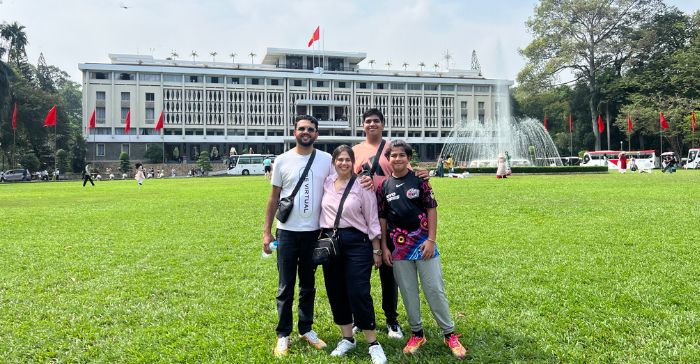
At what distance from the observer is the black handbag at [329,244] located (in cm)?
355

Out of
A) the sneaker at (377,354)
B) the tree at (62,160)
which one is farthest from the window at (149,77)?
the sneaker at (377,354)

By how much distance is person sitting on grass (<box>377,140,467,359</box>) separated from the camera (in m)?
3.68

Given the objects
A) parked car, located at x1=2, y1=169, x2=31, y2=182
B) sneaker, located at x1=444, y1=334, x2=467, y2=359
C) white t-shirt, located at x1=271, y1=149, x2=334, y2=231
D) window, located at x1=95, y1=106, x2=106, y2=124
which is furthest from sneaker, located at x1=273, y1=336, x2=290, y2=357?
window, located at x1=95, y1=106, x2=106, y2=124

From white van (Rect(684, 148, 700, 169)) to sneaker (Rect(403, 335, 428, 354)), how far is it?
157ft

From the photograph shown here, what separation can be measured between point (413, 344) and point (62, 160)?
182 ft

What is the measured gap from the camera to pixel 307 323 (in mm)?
3986

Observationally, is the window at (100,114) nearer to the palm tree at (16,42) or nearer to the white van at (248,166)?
the palm tree at (16,42)

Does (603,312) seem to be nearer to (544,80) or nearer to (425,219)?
(425,219)

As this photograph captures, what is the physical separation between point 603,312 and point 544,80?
51.1 metres

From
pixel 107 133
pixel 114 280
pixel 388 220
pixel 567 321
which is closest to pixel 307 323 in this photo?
pixel 388 220

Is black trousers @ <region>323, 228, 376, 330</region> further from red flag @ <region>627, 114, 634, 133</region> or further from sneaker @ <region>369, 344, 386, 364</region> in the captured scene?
red flag @ <region>627, 114, 634, 133</region>

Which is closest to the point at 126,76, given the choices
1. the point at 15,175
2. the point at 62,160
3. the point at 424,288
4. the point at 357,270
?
the point at 62,160

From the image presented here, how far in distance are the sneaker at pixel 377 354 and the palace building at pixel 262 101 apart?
214 ft

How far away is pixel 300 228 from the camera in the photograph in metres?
3.82
